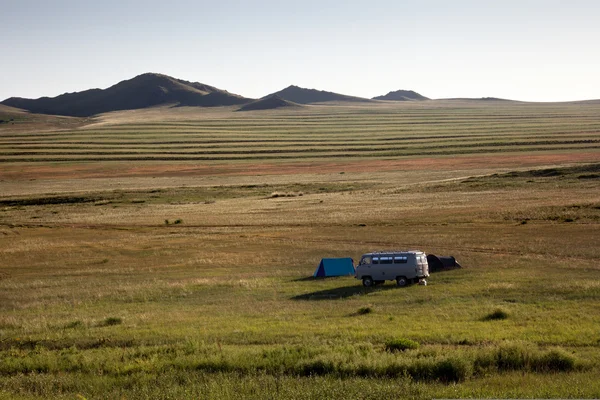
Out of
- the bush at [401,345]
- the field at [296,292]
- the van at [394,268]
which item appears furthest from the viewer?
the van at [394,268]

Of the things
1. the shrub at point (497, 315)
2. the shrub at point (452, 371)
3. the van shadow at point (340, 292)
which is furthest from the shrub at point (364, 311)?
the shrub at point (452, 371)

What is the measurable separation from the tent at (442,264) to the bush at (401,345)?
63.8 feet

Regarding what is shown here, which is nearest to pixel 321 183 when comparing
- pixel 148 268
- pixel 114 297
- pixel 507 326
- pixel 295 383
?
pixel 148 268

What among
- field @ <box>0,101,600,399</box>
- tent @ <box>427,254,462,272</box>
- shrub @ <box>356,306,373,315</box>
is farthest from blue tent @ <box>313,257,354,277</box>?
shrub @ <box>356,306,373,315</box>

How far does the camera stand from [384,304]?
30141mm

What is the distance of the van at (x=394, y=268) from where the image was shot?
35.1 meters

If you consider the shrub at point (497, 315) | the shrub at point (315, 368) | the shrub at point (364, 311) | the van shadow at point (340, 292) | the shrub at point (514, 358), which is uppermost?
the shrub at point (514, 358)

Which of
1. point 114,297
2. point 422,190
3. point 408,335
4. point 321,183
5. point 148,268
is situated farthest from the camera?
point 321,183

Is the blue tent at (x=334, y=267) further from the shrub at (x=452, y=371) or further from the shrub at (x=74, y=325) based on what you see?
the shrub at (x=452, y=371)

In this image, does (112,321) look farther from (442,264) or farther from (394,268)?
(442,264)

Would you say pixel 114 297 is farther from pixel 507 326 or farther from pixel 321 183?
pixel 321 183

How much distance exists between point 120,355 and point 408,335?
879cm

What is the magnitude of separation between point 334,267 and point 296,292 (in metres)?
5.90

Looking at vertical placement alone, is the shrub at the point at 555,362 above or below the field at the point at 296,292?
above
